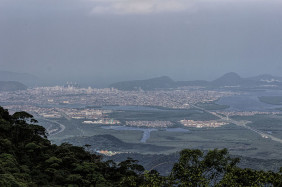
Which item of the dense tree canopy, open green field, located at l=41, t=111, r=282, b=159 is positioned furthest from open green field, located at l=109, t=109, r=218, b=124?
the dense tree canopy

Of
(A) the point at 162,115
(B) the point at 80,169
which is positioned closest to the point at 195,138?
(A) the point at 162,115

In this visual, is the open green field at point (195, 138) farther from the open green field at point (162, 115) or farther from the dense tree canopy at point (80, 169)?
the dense tree canopy at point (80, 169)

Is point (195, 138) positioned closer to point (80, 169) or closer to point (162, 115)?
point (162, 115)

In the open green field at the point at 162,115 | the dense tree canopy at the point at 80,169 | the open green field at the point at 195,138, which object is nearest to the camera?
the dense tree canopy at the point at 80,169

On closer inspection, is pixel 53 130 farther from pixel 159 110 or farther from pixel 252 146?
pixel 159 110

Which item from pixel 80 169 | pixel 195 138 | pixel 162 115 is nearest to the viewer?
pixel 80 169

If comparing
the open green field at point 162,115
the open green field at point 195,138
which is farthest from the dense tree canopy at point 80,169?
the open green field at point 162,115

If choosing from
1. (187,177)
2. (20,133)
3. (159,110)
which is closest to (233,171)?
(187,177)

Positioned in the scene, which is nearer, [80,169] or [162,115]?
[80,169]
